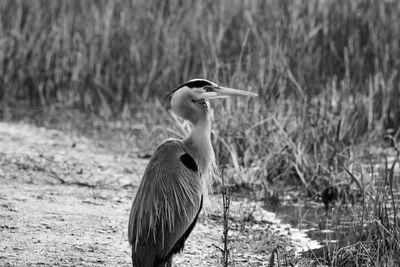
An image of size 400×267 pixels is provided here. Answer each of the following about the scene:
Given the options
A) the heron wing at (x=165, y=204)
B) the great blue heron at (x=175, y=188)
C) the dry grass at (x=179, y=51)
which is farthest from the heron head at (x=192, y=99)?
the dry grass at (x=179, y=51)

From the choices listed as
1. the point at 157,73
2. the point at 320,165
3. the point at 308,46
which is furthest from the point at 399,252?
the point at 157,73

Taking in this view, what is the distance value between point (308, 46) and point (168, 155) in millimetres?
4677

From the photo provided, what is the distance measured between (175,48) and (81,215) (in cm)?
403

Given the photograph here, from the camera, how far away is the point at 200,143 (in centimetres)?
517

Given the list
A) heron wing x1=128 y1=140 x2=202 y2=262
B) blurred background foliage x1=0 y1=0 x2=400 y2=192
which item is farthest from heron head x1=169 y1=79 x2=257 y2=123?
blurred background foliage x1=0 y1=0 x2=400 y2=192

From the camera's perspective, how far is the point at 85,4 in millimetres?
10562

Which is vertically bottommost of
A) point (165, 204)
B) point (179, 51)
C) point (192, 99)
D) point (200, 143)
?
point (165, 204)

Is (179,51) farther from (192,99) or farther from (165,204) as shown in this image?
(165,204)

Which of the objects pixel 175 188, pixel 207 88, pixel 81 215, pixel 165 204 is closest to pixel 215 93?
pixel 207 88

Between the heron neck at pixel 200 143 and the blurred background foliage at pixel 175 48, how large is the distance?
9.88ft

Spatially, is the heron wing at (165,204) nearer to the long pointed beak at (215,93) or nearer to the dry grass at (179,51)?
the long pointed beak at (215,93)

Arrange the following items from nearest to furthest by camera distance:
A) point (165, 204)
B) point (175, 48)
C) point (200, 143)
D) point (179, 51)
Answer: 1. point (165, 204)
2. point (200, 143)
3. point (175, 48)
4. point (179, 51)

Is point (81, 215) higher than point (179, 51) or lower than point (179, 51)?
lower

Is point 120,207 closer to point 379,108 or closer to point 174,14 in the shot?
point 379,108
